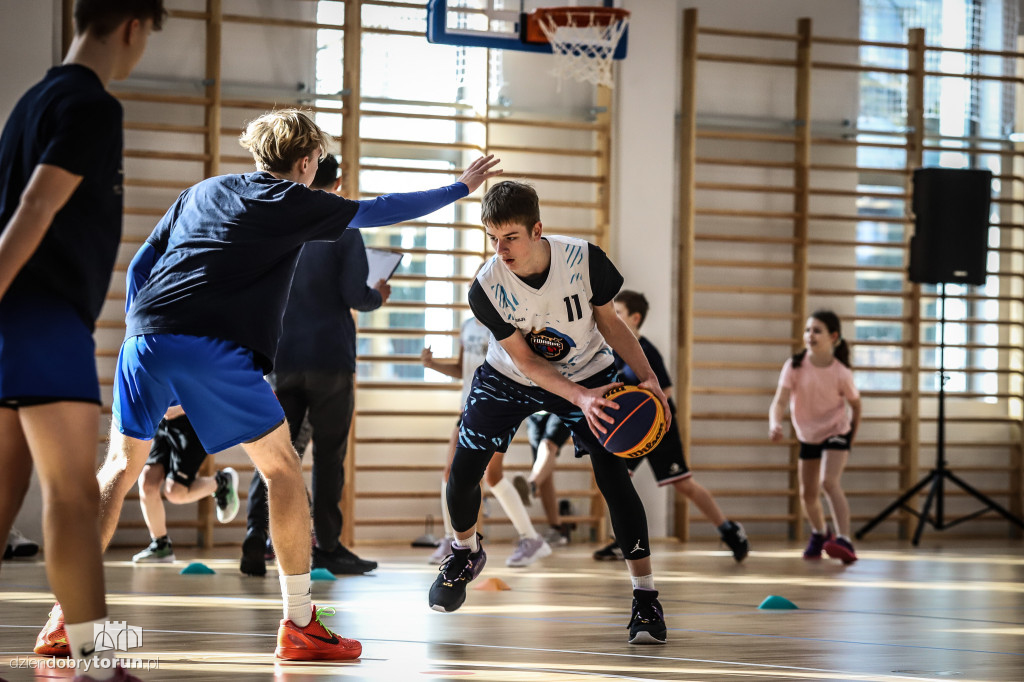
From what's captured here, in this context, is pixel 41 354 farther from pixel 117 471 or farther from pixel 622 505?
pixel 622 505

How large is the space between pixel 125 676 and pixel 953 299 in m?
7.94

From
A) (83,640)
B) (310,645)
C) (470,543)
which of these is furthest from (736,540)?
(83,640)

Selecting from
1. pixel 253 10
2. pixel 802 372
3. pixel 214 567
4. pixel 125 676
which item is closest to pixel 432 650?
pixel 125 676

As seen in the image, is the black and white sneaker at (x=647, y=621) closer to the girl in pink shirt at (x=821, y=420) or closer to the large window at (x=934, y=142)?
the girl in pink shirt at (x=821, y=420)

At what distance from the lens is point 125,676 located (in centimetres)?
215

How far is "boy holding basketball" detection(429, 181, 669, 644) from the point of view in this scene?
3.30 m

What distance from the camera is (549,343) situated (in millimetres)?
3428

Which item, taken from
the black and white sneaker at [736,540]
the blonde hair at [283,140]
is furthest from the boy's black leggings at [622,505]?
the black and white sneaker at [736,540]

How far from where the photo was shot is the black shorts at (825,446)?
21.4ft

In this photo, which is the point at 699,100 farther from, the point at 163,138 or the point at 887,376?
the point at 163,138

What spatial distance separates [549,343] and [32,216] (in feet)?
5.69

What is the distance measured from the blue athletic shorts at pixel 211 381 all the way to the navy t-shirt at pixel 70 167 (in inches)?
21.8

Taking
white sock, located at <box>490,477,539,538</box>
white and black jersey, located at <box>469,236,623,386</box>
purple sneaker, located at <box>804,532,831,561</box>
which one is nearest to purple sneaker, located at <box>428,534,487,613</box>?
white and black jersey, located at <box>469,236,623,386</box>

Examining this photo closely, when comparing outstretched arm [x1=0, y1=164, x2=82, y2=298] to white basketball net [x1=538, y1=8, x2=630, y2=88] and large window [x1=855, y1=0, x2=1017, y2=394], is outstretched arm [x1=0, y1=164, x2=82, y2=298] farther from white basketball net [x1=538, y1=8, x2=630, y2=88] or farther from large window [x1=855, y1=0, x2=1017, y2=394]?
large window [x1=855, y1=0, x2=1017, y2=394]
